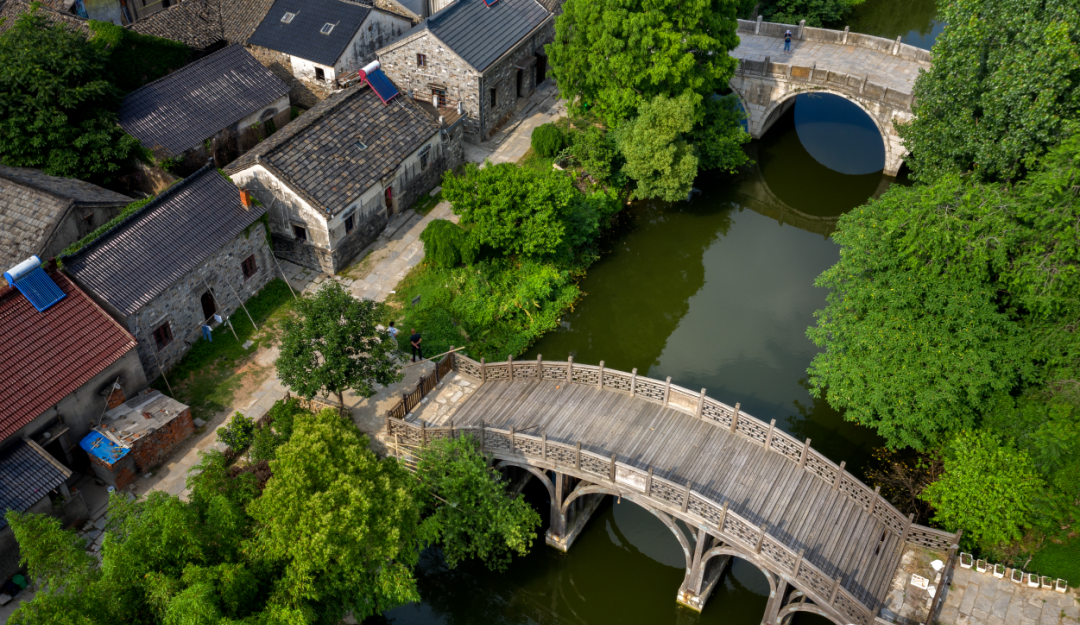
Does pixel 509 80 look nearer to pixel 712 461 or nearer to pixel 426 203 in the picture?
pixel 426 203

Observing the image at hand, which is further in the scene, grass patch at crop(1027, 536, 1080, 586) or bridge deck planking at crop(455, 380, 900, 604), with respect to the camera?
bridge deck planking at crop(455, 380, 900, 604)

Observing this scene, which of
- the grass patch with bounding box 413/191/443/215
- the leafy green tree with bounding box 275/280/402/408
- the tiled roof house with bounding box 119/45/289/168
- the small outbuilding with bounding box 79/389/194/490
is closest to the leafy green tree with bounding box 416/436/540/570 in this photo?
the leafy green tree with bounding box 275/280/402/408

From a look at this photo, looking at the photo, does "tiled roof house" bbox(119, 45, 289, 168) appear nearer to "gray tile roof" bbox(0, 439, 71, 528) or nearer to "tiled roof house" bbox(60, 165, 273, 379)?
"tiled roof house" bbox(60, 165, 273, 379)

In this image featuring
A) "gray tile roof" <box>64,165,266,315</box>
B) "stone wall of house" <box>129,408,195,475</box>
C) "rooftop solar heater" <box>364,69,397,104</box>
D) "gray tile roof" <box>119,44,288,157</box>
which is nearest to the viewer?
"stone wall of house" <box>129,408,195,475</box>

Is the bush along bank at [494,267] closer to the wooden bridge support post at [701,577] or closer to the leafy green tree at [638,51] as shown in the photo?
the leafy green tree at [638,51]

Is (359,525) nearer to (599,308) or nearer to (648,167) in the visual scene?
(599,308)

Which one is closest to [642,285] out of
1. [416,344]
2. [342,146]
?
[416,344]

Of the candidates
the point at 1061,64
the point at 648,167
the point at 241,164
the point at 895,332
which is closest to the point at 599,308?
the point at 648,167
